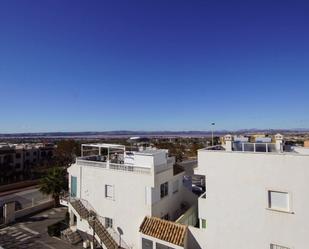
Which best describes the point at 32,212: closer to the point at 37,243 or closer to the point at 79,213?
the point at 37,243

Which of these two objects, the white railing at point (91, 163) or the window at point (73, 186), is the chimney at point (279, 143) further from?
the window at point (73, 186)

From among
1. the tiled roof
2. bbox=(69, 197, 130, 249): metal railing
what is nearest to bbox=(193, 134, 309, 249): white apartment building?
the tiled roof

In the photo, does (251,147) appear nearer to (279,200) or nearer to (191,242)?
(279,200)

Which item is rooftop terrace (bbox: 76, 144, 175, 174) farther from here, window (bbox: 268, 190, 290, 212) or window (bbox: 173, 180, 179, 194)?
window (bbox: 268, 190, 290, 212)

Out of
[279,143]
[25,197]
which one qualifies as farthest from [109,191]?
[25,197]

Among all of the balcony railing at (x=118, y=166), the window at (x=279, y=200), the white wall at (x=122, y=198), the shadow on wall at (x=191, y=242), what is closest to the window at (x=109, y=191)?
the white wall at (x=122, y=198)

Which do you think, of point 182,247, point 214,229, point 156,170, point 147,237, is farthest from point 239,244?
point 156,170
